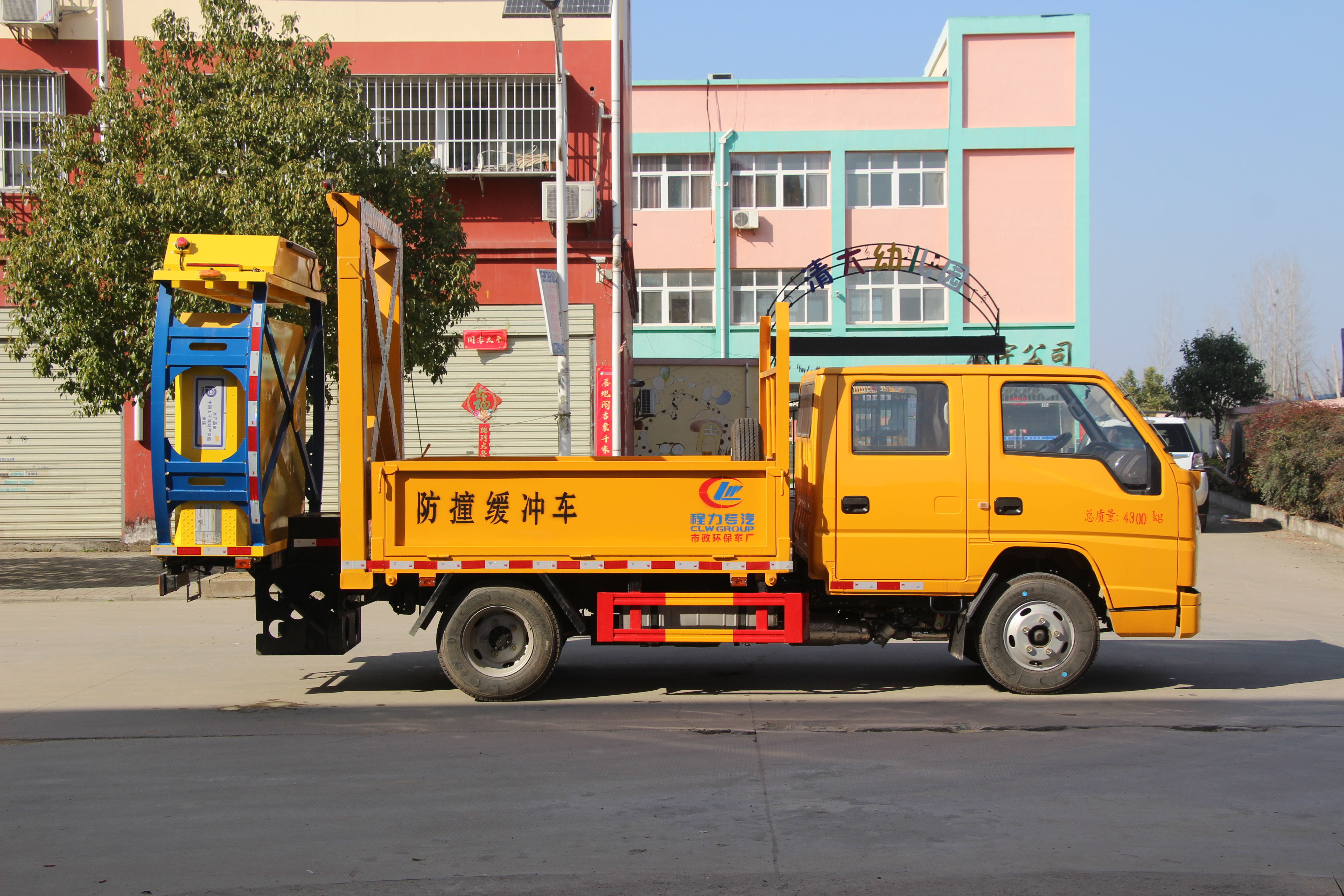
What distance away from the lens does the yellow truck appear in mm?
7621

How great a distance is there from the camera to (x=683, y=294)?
116 ft

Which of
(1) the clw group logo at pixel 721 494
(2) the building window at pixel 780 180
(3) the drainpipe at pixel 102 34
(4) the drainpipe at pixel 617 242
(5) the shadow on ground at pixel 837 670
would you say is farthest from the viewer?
(2) the building window at pixel 780 180

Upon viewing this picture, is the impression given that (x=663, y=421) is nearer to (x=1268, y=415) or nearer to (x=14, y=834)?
(x=1268, y=415)

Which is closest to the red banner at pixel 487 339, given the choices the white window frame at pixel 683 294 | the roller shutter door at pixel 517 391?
the roller shutter door at pixel 517 391

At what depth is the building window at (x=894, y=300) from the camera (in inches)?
1361

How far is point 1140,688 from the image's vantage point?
8.34 m

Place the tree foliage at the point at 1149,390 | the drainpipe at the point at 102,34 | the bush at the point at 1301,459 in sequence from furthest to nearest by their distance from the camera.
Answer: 1. the tree foliage at the point at 1149,390
2. the bush at the point at 1301,459
3. the drainpipe at the point at 102,34

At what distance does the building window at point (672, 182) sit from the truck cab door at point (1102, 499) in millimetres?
28629

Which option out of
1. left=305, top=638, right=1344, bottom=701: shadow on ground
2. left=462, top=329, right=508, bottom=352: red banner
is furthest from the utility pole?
left=305, top=638, right=1344, bottom=701: shadow on ground

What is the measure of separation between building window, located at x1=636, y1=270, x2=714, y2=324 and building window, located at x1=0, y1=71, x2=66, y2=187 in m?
18.7

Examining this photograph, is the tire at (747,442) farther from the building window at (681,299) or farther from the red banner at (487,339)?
the building window at (681,299)

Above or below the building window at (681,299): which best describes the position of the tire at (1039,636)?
below

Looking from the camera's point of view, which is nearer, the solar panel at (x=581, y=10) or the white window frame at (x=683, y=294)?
the solar panel at (x=581, y=10)

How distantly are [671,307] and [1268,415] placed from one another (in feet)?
60.2
